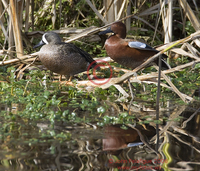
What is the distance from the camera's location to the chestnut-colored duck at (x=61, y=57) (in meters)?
4.37

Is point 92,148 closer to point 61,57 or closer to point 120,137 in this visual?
point 120,137

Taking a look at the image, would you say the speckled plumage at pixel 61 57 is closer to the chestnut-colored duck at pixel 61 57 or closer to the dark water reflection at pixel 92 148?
the chestnut-colored duck at pixel 61 57

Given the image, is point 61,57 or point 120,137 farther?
point 61,57

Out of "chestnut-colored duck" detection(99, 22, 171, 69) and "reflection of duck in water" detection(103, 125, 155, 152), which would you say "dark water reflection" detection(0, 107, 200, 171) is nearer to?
"reflection of duck in water" detection(103, 125, 155, 152)

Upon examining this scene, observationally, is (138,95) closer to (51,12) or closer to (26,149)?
(26,149)

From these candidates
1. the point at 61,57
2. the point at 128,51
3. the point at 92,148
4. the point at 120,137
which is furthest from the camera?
the point at 61,57

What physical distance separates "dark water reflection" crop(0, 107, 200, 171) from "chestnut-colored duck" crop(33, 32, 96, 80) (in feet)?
5.55

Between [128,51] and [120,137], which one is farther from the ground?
[128,51]

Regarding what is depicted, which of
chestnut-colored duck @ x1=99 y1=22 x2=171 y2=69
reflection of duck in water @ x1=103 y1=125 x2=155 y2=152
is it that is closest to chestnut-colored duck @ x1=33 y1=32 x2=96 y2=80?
chestnut-colored duck @ x1=99 y1=22 x2=171 y2=69

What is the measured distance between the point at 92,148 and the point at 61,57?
2.39 metres

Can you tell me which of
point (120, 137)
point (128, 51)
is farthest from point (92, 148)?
point (128, 51)

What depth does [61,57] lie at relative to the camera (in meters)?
4.42

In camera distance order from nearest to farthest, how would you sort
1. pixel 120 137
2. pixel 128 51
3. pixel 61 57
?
pixel 120 137
pixel 128 51
pixel 61 57

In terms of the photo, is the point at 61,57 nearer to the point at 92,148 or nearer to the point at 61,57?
the point at 61,57
